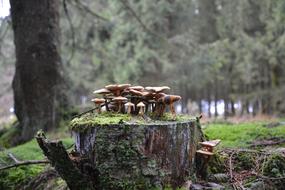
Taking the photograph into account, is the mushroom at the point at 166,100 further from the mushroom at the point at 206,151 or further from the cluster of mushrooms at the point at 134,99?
the mushroom at the point at 206,151

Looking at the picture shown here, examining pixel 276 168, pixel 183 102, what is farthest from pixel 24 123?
pixel 183 102

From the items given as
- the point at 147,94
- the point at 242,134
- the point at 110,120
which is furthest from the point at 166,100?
the point at 242,134

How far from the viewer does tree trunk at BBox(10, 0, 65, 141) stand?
279 inches

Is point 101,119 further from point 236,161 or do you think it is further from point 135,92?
point 236,161

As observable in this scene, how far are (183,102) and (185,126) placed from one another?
72.3 feet

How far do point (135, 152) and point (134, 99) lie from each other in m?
0.64

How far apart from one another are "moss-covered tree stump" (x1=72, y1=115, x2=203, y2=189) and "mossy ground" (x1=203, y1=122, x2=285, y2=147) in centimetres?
160

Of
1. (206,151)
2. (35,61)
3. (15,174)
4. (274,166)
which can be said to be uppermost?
(35,61)

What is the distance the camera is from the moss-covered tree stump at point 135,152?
3203mm

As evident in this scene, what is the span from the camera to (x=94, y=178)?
330 cm

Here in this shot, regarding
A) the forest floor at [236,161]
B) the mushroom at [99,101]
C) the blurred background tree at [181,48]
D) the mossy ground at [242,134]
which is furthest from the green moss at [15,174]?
the blurred background tree at [181,48]

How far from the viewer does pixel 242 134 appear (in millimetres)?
5289

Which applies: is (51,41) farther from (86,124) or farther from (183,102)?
(183,102)

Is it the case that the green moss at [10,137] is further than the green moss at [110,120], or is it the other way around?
the green moss at [10,137]
